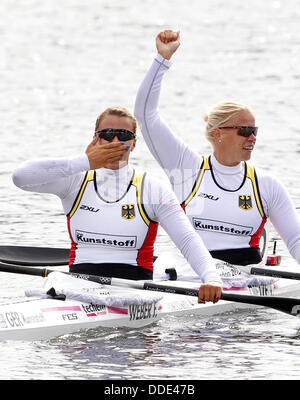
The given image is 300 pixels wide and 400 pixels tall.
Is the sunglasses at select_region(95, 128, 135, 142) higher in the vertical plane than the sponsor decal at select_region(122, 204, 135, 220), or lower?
higher

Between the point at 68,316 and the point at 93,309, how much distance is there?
31 cm

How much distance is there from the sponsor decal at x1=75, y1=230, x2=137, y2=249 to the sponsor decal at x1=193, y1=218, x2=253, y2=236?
1577 mm

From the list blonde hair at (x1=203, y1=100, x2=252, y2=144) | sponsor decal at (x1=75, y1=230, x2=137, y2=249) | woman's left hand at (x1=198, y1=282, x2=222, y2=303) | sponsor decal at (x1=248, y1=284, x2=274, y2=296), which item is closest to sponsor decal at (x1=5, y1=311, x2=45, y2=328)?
sponsor decal at (x1=75, y1=230, x2=137, y2=249)

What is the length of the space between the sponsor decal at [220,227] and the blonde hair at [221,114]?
0.85 meters

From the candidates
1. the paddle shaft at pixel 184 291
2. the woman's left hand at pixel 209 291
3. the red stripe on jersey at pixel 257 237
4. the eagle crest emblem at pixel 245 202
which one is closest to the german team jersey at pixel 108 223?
the paddle shaft at pixel 184 291

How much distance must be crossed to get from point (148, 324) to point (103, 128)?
6.63 feet

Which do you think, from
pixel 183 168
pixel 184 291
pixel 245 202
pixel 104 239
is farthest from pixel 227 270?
pixel 104 239

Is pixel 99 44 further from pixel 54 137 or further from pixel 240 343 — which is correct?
pixel 240 343

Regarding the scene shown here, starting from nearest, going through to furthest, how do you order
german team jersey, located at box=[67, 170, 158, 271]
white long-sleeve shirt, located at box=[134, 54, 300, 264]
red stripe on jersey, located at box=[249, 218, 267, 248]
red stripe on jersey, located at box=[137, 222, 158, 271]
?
german team jersey, located at box=[67, 170, 158, 271], red stripe on jersey, located at box=[137, 222, 158, 271], white long-sleeve shirt, located at box=[134, 54, 300, 264], red stripe on jersey, located at box=[249, 218, 267, 248]

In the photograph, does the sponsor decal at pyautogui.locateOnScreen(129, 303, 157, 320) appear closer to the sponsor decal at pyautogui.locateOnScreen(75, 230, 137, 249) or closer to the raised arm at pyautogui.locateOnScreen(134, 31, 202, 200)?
the sponsor decal at pyautogui.locateOnScreen(75, 230, 137, 249)

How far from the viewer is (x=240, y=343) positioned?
10.5 m

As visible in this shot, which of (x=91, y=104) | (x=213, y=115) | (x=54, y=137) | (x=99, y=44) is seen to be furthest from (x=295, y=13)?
(x=213, y=115)

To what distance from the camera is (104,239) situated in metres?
9.98

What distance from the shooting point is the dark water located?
976cm
